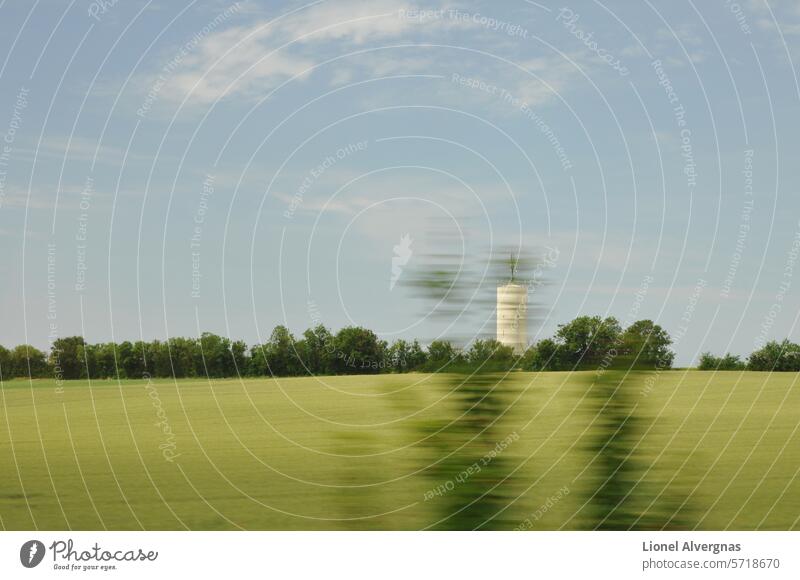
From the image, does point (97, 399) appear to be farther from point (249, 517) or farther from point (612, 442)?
point (612, 442)

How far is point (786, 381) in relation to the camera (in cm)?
2383

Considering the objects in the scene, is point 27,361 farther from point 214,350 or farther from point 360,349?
point 360,349

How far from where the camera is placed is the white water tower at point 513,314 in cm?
359

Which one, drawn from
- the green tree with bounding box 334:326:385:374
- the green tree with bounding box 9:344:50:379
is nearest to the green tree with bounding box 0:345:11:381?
the green tree with bounding box 9:344:50:379

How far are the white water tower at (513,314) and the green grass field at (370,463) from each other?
18cm

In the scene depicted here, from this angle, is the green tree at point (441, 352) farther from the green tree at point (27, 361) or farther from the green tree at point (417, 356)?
the green tree at point (27, 361)

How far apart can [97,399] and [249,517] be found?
17734 mm

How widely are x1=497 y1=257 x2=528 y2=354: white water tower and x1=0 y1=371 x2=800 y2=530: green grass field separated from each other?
18 centimetres

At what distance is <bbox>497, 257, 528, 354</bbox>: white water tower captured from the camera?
3.59 meters

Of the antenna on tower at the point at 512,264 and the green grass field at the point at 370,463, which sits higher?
the antenna on tower at the point at 512,264

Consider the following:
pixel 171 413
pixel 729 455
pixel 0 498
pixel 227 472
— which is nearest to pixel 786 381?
pixel 729 455

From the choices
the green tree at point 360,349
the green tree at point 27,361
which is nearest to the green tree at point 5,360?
the green tree at point 27,361

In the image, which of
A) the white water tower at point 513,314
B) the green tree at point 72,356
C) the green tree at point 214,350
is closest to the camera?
the white water tower at point 513,314

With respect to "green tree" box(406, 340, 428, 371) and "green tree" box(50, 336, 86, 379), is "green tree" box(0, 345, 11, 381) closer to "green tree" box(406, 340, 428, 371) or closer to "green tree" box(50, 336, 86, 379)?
"green tree" box(50, 336, 86, 379)
